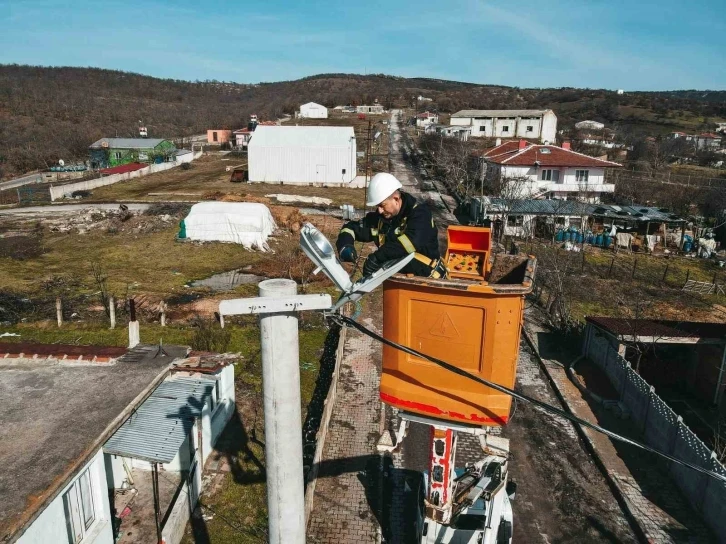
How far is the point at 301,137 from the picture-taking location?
43.9 m

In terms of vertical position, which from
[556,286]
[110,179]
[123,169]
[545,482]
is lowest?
[545,482]

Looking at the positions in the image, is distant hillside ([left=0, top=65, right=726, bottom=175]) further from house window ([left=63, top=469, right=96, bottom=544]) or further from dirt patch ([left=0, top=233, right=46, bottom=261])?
house window ([left=63, top=469, right=96, bottom=544])

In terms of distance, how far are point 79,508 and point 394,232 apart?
18.7 ft

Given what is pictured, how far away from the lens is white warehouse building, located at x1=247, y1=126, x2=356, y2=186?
141 feet

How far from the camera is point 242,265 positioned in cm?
2394

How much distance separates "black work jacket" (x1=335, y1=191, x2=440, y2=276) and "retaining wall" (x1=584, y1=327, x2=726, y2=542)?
24.8 ft

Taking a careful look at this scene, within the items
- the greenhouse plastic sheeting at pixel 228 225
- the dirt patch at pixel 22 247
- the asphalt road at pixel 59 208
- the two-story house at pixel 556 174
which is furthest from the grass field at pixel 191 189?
the two-story house at pixel 556 174

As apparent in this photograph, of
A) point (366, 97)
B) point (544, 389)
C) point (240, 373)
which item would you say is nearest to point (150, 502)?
point (240, 373)

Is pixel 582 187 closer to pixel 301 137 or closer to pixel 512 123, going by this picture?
pixel 301 137

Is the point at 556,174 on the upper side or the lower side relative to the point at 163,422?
upper

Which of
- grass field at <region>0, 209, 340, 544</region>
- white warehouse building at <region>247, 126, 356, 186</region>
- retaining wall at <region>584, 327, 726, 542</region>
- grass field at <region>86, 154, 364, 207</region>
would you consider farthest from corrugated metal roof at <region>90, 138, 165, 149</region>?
retaining wall at <region>584, 327, 726, 542</region>

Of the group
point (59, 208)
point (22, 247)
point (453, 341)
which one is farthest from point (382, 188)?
point (59, 208)

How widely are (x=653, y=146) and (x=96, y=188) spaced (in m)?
60.5

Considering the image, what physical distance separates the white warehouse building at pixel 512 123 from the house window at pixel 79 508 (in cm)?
6656
